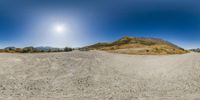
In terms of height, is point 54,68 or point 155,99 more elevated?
point 54,68

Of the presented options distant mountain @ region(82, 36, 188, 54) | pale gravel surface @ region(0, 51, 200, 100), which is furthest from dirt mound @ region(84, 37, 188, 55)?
pale gravel surface @ region(0, 51, 200, 100)

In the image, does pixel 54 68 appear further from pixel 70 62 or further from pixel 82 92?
pixel 82 92

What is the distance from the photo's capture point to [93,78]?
1552cm

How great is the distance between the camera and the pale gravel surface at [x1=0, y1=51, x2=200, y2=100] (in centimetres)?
1156

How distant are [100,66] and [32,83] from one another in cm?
670

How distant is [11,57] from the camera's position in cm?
2056

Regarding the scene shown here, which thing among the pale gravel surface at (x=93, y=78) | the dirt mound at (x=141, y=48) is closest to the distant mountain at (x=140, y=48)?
the dirt mound at (x=141, y=48)

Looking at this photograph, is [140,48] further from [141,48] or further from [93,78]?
[93,78]

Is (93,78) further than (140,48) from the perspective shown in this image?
No

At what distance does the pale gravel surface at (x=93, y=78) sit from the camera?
1156 cm

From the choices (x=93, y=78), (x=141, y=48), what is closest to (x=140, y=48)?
(x=141, y=48)

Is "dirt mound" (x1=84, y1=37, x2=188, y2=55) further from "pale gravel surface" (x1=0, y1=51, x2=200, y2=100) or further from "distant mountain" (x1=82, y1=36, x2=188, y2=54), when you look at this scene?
"pale gravel surface" (x1=0, y1=51, x2=200, y2=100)

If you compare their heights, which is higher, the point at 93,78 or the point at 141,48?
Answer: the point at 141,48

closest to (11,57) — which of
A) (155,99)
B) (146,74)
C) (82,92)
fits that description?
(82,92)
